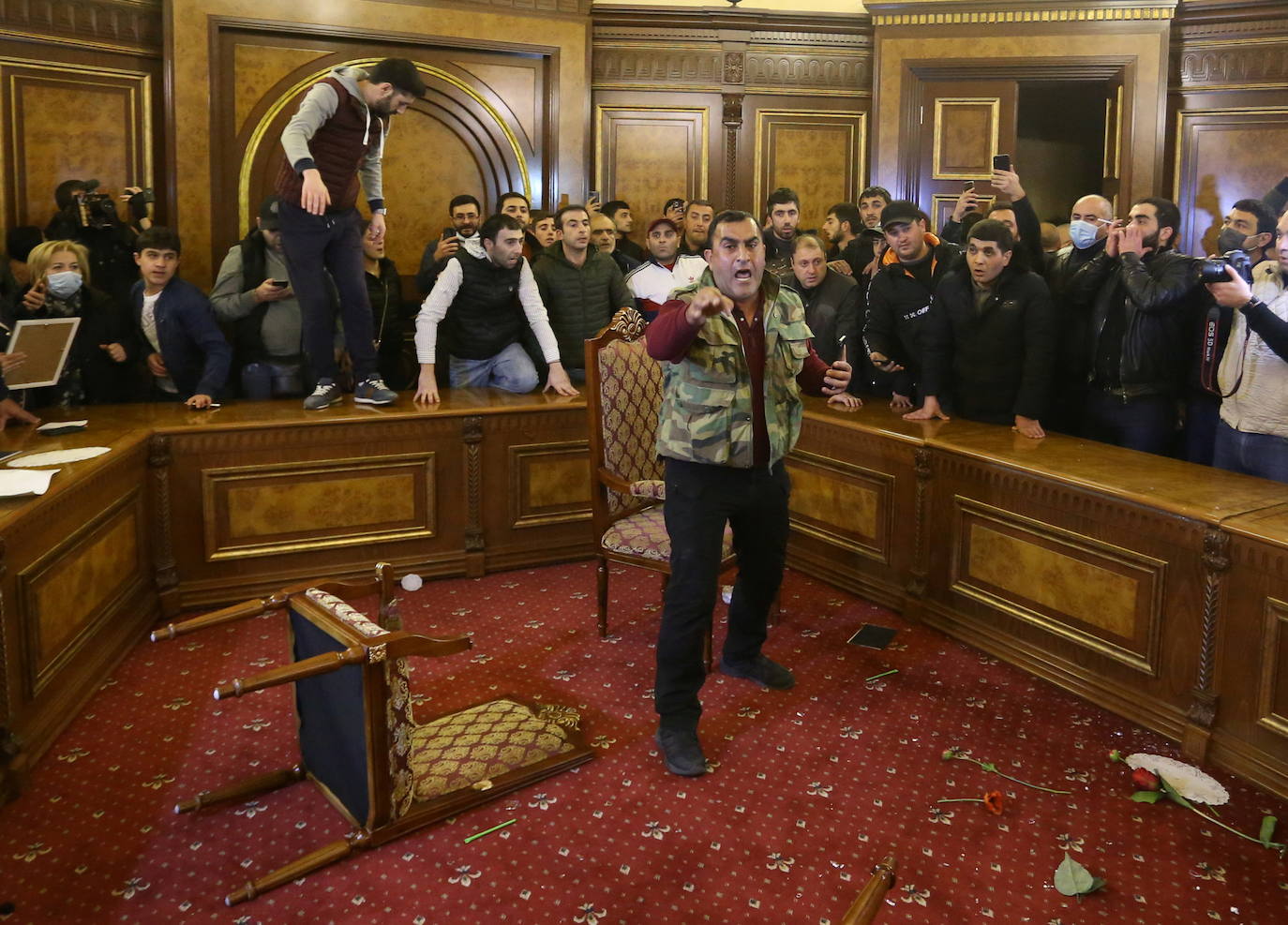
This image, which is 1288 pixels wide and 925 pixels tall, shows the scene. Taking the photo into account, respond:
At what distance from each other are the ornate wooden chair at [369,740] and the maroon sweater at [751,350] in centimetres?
81

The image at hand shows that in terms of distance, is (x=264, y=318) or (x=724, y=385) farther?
(x=264, y=318)

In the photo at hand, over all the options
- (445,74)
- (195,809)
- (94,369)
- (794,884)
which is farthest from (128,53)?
(794,884)

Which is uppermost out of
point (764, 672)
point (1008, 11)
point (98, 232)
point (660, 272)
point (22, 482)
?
point (1008, 11)

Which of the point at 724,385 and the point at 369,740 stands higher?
the point at 724,385

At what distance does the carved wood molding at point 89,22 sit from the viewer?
5.07m

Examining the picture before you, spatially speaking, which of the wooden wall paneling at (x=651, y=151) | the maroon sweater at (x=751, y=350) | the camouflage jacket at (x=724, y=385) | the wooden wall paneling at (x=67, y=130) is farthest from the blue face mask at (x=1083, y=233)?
the wooden wall paneling at (x=67, y=130)

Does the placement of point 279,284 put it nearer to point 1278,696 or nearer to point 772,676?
point 772,676

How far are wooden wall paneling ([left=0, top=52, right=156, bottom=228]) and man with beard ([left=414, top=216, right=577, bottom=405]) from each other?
2.09 m

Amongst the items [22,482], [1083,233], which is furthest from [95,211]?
[1083,233]

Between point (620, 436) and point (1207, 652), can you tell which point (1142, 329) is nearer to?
point (1207, 652)

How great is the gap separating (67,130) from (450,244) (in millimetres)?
2085

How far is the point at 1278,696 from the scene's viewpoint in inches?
101

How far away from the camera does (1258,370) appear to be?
313 centimetres

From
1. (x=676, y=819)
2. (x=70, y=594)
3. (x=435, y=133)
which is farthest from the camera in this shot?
(x=435, y=133)
